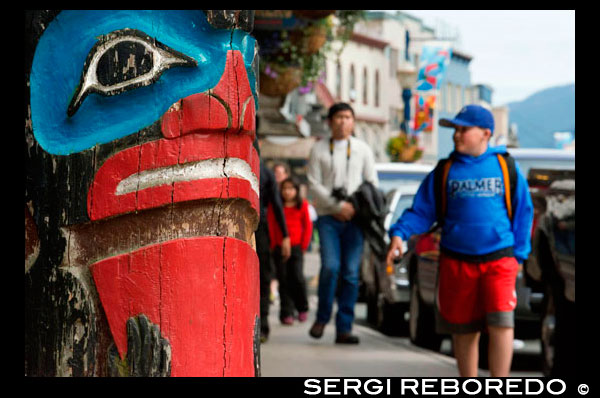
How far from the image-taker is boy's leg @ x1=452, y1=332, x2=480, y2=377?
6.08 m

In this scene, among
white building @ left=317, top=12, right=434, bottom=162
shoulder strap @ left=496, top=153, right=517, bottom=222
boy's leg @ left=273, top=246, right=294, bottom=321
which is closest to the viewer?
shoulder strap @ left=496, top=153, right=517, bottom=222

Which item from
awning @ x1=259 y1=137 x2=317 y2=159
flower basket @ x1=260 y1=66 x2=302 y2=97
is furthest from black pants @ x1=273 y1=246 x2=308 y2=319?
awning @ x1=259 y1=137 x2=317 y2=159

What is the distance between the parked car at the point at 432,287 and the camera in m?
8.80

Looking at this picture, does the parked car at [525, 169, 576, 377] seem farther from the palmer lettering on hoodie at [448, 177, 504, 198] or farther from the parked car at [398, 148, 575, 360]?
the palmer lettering on hoodie at [448, 177, 504, 198]

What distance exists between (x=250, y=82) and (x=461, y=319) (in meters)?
3.09

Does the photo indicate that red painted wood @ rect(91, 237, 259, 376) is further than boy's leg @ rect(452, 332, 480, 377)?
No

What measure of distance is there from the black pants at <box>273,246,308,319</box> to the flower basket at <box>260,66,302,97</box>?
367 cm

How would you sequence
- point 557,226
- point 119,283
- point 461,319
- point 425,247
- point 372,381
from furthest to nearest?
point 425,247, point 557,226, point 461,319, point 372,381, point 119,283

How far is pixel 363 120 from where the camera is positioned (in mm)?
53000

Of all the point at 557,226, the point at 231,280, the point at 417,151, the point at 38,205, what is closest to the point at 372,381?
the point at 231,280

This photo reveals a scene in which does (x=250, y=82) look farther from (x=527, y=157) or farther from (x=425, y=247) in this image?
(x=527, y=157)
